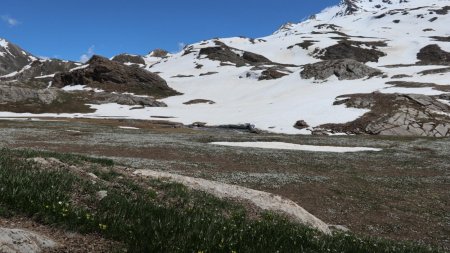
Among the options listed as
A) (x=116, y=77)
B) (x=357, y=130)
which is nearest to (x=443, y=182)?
(x=357, y=130)

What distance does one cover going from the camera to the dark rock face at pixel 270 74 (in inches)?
6639

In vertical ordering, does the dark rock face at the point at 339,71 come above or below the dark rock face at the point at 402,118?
above

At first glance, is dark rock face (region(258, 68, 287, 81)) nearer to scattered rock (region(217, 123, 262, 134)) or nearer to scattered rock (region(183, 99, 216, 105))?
scattered rock (region(183, 99, 216, 105))

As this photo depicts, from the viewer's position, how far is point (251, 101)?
136 metres

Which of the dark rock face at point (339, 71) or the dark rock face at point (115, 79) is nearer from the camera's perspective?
the dark rock face at point (339, 71)

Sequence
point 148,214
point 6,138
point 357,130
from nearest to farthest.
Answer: point 148,214 → point 6,138 → point 357,130

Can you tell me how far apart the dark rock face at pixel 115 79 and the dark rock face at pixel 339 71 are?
5675 centimetres

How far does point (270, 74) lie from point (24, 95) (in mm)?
91523

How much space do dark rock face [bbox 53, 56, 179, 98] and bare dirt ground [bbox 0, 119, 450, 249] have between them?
115565 mm

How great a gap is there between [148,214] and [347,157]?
137 ft

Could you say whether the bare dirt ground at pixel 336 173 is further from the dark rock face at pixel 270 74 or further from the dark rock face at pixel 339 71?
the dark rock face at pixel 270 74

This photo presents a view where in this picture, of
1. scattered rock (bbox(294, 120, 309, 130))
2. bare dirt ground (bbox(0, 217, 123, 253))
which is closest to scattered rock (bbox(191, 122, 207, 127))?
scattered rock (bbox(294, 120, 309, 130))

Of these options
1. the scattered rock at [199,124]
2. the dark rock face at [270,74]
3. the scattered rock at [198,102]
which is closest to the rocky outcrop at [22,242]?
the scattered rock at [199,124]

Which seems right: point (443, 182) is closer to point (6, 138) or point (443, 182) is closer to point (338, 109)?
point (6, 138)
